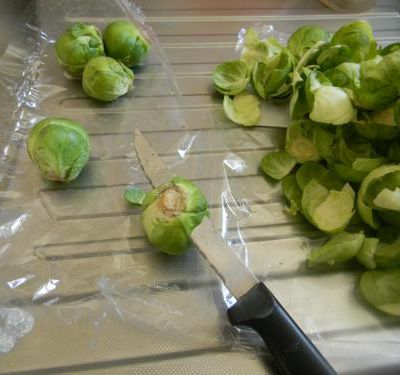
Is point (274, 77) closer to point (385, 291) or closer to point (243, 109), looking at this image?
point (243, 109)

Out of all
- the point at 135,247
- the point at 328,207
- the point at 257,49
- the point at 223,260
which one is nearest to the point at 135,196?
the point at 135,247

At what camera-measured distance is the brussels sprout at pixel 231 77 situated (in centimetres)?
96

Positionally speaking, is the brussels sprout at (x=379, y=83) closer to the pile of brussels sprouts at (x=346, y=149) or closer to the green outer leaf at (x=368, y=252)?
the pile of brussels sprouts at (x=346, y=149)

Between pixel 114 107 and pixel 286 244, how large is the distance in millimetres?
429

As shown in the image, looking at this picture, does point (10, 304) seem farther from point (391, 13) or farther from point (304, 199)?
point (391, 13)

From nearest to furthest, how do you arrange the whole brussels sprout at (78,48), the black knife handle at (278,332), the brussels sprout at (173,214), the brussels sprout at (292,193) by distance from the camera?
1. the black knife handle at (278,332)
2. the brussels sprout at (173,214)
3. the brussels sprout at (292,193)
4. the whole brussels sprout at (78,48)

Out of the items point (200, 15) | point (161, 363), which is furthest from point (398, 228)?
point (200, 15)

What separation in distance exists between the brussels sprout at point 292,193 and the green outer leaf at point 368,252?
5.0 inches

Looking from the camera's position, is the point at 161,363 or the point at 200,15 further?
the point at 200,15

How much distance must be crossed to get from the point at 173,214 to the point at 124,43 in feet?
1.40

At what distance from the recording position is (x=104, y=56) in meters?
0.95

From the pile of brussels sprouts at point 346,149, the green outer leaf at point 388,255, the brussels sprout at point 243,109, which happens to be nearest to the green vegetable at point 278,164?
the pile of brussels sprouts at point 346,149

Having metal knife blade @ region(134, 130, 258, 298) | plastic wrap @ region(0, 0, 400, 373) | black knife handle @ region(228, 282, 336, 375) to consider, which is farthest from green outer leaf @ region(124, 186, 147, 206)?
black knife handle @ region(228, 282, 336, 375)

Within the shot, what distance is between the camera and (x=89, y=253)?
28.8 inches
